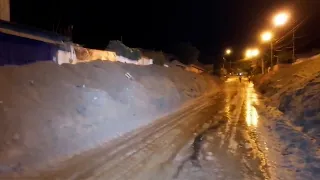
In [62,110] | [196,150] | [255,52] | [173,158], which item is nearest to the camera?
[173,158]

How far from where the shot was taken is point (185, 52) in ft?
185

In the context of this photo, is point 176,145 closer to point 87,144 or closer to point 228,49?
point 87,144

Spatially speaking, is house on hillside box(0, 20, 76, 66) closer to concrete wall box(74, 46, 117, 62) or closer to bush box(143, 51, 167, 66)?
concrete wall box(74, 46, 117, 62)

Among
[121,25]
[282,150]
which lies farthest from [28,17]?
[282,150]

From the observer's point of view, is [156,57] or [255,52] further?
[255,52]

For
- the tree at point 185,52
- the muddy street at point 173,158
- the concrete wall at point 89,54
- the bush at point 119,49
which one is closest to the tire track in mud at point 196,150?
the muddy street at point 173,158

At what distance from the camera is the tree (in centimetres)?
5638

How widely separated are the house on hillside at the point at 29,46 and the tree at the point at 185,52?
3721cm

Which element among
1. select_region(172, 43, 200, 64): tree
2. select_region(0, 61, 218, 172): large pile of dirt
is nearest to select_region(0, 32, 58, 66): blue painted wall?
select_region(0, 61, 218, 172): large pile of dirt

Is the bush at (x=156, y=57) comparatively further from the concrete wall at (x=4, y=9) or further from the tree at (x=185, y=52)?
the concrete wall at (x=4, y=9)

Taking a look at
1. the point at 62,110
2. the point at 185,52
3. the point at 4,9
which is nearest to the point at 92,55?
the point at 4,9

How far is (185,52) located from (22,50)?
137 feet

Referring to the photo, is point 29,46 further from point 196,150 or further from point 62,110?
point 196,150

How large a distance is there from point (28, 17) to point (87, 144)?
29.3 metres
